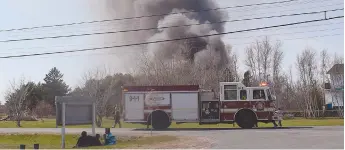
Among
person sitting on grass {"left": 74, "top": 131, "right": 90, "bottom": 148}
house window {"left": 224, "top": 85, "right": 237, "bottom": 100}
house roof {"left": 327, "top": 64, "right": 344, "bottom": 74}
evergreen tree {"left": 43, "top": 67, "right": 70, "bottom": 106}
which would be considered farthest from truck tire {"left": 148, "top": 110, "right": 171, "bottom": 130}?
evergreen tree {"left": 43, "top": 67, "right": 70, "bottom": 106}

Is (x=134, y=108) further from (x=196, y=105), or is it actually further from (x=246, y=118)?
(x=246, y=118)

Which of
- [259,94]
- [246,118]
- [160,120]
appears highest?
[259,94]

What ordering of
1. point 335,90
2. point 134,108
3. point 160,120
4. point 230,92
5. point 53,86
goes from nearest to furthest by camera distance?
point 230,92
point 160,120
point 134,108
point 335,90
point 53,86

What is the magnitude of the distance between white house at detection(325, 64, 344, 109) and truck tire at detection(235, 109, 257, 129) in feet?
78.9

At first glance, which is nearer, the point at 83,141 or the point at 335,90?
the point at 83,141

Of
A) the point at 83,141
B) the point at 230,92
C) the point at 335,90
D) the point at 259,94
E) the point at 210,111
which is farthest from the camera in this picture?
the point at 335,90

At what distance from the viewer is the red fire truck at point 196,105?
75.5 ft

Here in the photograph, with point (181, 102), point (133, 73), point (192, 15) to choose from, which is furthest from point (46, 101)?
point (181, 102)

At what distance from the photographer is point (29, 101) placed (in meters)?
56.4

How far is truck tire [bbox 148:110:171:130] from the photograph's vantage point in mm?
23609

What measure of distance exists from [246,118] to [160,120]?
15.1 ft

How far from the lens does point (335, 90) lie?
152 feet

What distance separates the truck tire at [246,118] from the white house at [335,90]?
2405cm

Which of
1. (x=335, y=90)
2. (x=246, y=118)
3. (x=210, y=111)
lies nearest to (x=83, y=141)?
(x=210, y=111)
